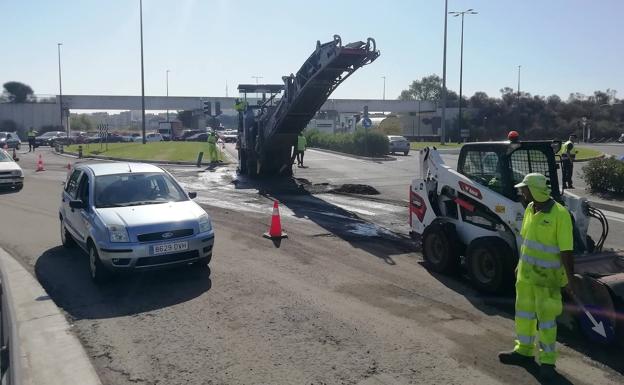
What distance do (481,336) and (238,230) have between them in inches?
278

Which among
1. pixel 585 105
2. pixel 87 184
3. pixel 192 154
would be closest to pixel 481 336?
pixel 87 184

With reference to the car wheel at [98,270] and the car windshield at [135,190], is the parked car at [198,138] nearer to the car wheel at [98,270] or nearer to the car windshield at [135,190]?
the car windshield at [135,190]

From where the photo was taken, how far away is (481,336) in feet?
20.3

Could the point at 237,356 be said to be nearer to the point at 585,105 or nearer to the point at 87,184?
the point at 87,184

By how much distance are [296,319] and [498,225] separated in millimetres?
3061

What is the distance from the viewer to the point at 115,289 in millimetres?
8055

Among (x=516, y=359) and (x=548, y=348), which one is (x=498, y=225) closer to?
(x=516, y=359)

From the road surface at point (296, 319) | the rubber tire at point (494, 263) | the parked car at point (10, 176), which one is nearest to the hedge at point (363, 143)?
the parked car at point (10, 176)

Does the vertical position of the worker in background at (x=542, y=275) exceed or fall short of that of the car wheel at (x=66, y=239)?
it exceeds it

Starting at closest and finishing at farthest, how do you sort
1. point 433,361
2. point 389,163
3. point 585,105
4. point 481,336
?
point 433,361 → point 481,336 → point 389,163 → point 585,105

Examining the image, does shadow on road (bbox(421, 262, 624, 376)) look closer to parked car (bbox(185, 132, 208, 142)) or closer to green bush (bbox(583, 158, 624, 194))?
green bush (bbox(583, 158, 624, 194))

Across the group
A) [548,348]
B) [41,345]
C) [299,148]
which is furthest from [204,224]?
[299,148]

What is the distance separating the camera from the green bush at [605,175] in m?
16.6

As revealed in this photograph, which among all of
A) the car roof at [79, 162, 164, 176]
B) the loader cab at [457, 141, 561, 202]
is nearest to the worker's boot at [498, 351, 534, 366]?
the loader cab at [457, 141, 561, 202]
